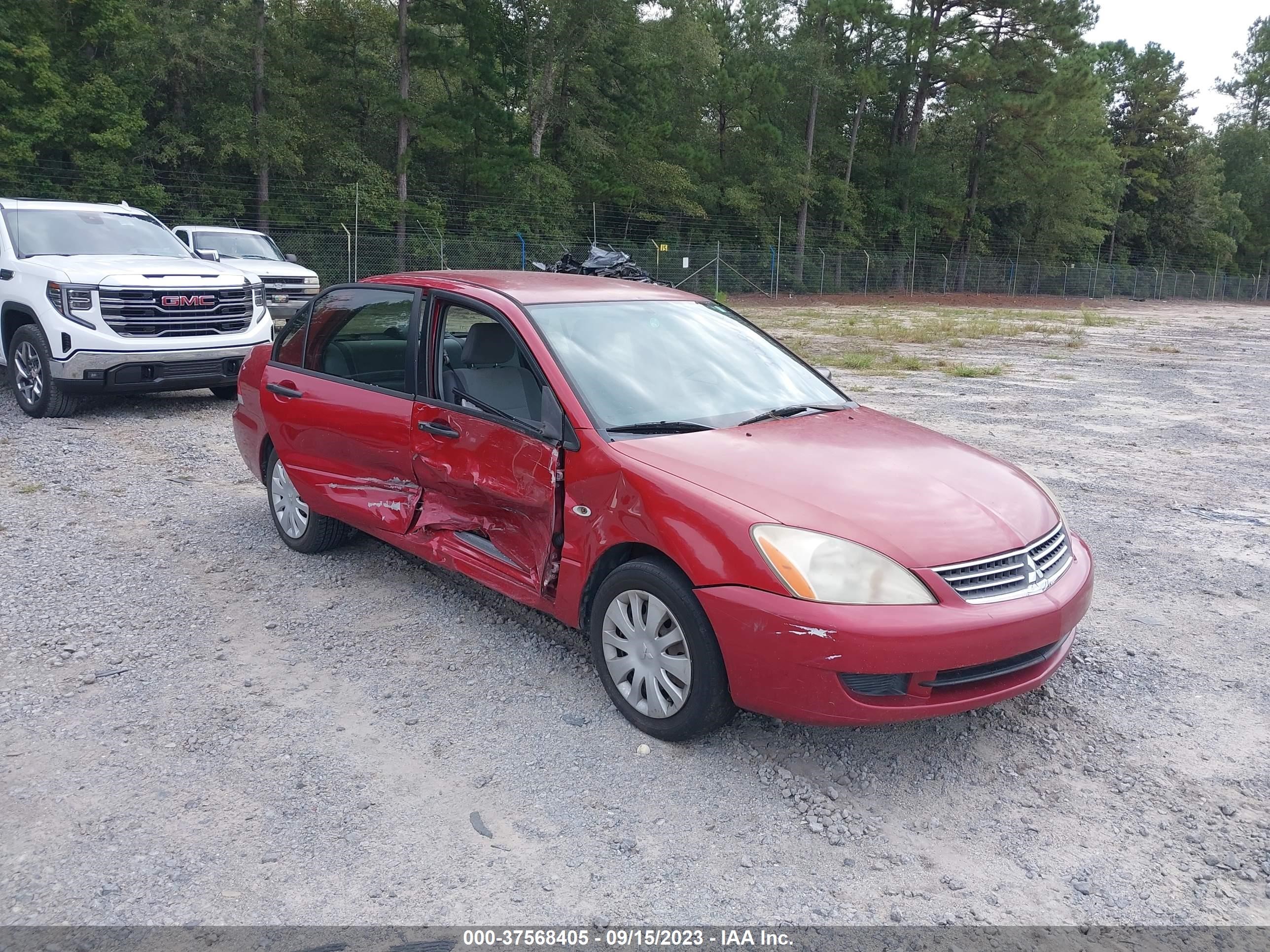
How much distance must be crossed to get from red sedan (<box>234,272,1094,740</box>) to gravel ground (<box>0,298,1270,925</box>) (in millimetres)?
342

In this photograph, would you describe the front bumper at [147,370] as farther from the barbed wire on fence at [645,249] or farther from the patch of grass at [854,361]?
the barbed wire on fence at [645,249]

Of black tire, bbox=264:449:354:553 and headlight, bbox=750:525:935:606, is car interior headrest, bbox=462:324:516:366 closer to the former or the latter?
black tire, bbox=264:449:354:553

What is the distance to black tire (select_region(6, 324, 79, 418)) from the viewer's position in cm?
922

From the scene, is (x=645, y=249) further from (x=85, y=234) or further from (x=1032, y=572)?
(x=1032, y=572)

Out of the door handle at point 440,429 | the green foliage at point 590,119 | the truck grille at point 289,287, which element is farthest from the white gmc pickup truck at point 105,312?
the green foliage at point 590,119

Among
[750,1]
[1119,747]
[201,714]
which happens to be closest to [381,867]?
[201,714]

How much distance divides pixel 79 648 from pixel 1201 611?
5.36 meters

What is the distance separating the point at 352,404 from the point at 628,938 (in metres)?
3.14

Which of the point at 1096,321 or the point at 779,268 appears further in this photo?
the point at 779,268


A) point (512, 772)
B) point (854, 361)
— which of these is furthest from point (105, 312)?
point (854, 361)

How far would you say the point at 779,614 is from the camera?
3.18 m

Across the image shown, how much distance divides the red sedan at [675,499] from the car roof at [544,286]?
23mm

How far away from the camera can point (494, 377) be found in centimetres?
445

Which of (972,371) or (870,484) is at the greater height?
(870,484)
